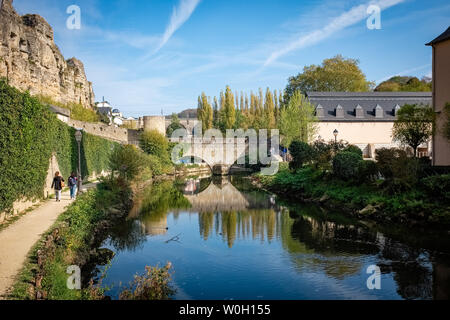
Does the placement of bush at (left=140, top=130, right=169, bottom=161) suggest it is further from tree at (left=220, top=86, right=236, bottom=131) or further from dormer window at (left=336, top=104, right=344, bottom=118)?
dormer window at (left=336, top=104, right=344, bottom=118)

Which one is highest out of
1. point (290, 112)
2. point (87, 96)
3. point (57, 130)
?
point (87, 96)

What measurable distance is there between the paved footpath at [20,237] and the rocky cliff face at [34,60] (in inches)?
611

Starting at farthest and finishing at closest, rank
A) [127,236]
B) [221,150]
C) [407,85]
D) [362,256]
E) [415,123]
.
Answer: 1. [407,85]
2. [221,150]
3. [415,123]
4. [127,236]
5. [362,256]

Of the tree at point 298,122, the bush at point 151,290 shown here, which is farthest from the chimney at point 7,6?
the bush at point 151,290

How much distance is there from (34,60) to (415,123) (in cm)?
2676

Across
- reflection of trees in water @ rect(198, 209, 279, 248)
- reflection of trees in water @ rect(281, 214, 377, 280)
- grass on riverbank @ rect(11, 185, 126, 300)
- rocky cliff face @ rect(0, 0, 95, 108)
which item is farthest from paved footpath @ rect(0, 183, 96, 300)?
rocky cliff face @ rect(0, 0, 95, 108)

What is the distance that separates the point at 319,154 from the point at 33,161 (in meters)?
16.1

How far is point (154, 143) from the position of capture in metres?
36.8

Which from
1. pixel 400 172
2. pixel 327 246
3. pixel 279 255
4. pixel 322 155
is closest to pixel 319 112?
pixel 322 155

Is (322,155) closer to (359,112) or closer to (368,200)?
(368,200)

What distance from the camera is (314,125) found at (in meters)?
35.3

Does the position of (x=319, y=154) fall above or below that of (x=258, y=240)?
above
